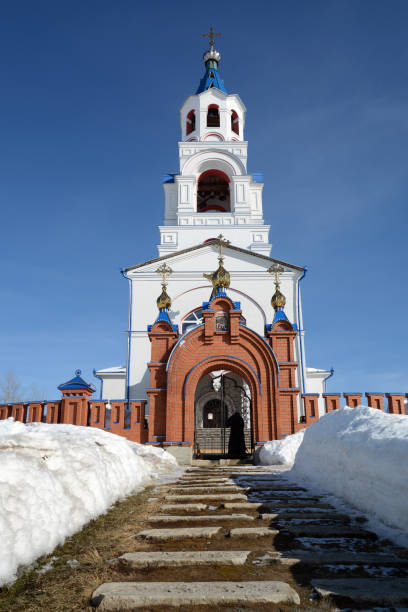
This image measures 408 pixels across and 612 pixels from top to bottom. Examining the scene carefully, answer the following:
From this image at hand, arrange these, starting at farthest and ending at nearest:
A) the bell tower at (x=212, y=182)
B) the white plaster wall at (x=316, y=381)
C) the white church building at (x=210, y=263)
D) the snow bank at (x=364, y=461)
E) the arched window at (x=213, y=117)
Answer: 1. the arched window at (x=213, y=117)
2. the bell tower at (x=212, y=182)
3. the white plaster wall at (x=316, y=381)
4. the white church building at (x=210, y=263)
5. the snow bank at (x=364, y=461)

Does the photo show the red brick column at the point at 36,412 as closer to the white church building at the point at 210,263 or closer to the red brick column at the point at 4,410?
the red brick column at the point at 4,410

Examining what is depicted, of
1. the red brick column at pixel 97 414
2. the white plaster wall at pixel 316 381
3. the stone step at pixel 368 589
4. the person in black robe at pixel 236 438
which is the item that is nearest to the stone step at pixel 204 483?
the stone step at pixel 368 589

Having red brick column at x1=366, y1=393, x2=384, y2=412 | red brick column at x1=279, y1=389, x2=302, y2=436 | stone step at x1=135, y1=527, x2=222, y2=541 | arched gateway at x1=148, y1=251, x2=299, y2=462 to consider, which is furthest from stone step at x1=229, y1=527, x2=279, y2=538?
red brick column at x1=366, y1=393, x2=384, y2=412

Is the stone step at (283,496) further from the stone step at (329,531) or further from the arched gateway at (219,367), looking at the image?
the arched gateway at (219,367)

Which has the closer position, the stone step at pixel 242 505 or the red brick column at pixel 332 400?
the stone step at pixel 242 505

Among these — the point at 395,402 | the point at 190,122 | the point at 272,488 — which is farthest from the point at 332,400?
the point at 190,122

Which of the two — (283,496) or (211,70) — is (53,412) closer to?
(283,496)

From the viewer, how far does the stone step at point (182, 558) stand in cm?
256

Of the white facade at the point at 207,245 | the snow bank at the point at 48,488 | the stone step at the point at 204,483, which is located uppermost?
the white facade at the point at 207,245


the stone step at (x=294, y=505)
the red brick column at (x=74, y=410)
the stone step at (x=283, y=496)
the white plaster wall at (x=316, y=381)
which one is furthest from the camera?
the white plaster wall at (x=316, y=381)

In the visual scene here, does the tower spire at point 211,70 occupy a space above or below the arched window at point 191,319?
above

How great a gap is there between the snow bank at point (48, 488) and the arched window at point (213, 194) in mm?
20174

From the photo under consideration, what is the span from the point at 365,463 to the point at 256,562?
1.67 meters

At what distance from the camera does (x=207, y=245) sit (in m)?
17.4
